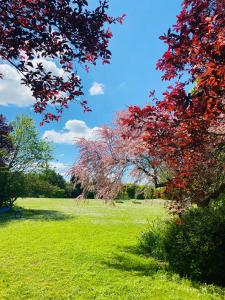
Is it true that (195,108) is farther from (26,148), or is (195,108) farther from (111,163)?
(26,148)

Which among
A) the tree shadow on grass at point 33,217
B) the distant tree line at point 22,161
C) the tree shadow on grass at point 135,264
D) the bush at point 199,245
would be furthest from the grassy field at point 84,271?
the distant tree line at point 22,161

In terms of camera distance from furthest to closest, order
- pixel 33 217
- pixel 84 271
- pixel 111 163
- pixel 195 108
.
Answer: pixel 33 217, pixel 111 163, pixel 84 271, pixel 195 108

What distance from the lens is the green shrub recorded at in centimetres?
870

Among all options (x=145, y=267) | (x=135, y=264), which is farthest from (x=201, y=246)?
(x=135, y=264)

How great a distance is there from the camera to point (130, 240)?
15.5 metres

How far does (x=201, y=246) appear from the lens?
8.70m

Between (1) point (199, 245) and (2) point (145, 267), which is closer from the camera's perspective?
(1) point (199, 245)

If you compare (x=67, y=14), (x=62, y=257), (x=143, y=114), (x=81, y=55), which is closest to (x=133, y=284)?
(x=62, y=257)

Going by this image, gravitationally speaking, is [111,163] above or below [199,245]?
above

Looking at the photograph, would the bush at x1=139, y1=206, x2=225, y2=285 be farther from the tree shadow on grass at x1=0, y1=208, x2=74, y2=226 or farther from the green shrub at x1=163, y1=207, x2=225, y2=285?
the tree shadow on grass at x1=0, y1=208, x2=74, y2=226

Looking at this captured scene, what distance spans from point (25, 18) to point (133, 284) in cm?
692

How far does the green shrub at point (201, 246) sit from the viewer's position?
870cm

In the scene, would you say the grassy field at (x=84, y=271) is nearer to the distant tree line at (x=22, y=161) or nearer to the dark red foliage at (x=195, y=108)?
the dark red foliage at (x=195, y=108)

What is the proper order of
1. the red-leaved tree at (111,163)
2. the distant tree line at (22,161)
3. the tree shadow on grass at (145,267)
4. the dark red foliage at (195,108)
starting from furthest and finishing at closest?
the distant tree line at (22,161) < the red-leaved tree at (111,163) < the tree shadow on grass at (145,267) < the dark red foliage at (195,108)
